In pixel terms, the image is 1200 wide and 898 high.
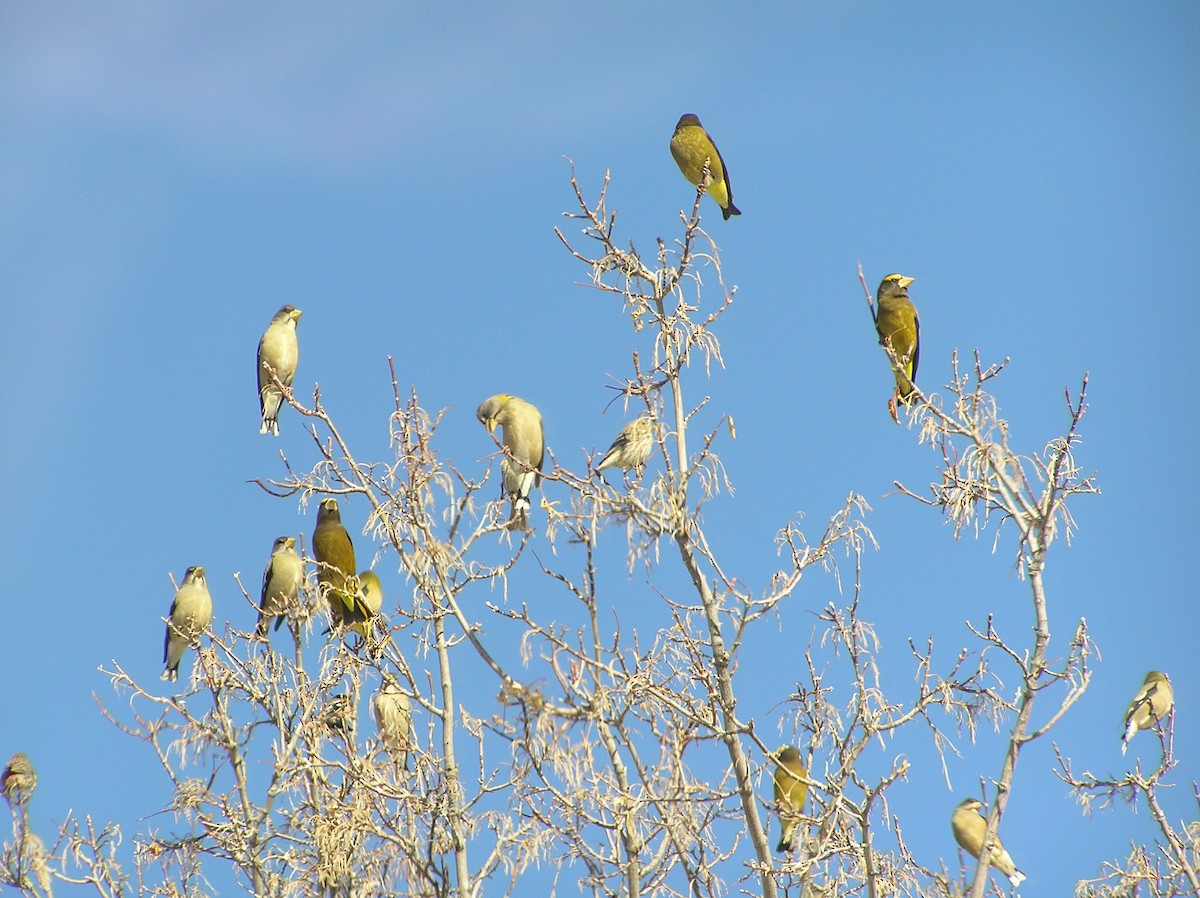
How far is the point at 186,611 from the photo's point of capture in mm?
8703

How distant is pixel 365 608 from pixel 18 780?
4.45 metres

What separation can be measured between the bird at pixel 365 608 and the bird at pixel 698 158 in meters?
3.52

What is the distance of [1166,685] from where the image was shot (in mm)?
9617

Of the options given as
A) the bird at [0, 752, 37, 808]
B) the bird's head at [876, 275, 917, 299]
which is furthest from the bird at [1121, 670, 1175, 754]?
the bird at [0, 752, 37, 808]

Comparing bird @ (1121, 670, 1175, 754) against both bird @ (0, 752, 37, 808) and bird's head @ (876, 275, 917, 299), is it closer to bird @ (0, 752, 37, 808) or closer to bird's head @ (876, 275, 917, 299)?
bird's head @ (876, 275, 917, 299)

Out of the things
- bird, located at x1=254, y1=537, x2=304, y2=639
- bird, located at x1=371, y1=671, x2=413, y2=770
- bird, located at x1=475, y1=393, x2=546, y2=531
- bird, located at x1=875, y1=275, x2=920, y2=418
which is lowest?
bird, located at x1=371, y1=671, x2=413, y2=770

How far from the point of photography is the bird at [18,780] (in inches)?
330

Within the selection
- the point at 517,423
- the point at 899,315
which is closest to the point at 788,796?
the point at 517,423

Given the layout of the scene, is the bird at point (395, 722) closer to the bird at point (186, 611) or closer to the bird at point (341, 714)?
the bird at point (341, 714)

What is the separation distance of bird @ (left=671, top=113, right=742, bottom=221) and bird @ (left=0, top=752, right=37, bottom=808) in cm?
606

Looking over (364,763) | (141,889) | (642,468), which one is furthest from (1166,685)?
(141,889)

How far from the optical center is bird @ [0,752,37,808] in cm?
839

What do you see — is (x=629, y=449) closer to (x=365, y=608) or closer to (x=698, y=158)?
(x=365, y=608)

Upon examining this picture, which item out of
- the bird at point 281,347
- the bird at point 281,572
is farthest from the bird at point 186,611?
the bird at point 281,347
